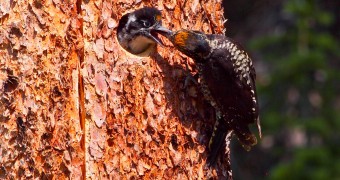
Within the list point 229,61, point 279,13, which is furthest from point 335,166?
point 229,61

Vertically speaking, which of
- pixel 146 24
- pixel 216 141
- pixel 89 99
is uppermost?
pixel 146 24

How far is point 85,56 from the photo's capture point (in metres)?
4.13

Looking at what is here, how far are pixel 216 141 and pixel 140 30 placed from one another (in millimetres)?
665

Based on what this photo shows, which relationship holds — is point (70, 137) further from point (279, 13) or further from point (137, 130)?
point (279, 13)

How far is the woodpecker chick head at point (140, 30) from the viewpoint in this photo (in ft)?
14.1

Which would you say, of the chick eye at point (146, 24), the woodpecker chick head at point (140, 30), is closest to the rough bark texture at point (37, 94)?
the woodpecker chick head at point (140, 30)

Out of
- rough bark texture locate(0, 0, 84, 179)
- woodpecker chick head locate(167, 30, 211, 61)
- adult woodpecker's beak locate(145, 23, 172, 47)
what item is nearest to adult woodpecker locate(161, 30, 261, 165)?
woodpecker chick head locate(167, 30, 211, 61)

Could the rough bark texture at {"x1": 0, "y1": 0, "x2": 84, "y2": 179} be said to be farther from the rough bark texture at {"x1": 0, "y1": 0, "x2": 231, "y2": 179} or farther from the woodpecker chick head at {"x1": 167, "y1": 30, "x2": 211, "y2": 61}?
the woodpecker chick head at {"x1": 167, "y1": 30, "x2": 211, "y2": 61}

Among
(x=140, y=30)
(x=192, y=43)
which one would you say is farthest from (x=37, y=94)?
(x=192, y=43)

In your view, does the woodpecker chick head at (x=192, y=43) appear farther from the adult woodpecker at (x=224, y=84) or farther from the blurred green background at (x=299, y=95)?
the blurred green background at (x=299, y=95)

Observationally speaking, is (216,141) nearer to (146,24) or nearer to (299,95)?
(146,24)

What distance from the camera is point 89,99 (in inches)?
162

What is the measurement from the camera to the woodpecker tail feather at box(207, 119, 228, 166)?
4.48 metres

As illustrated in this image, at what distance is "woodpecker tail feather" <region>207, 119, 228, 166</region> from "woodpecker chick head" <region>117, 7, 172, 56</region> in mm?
524
